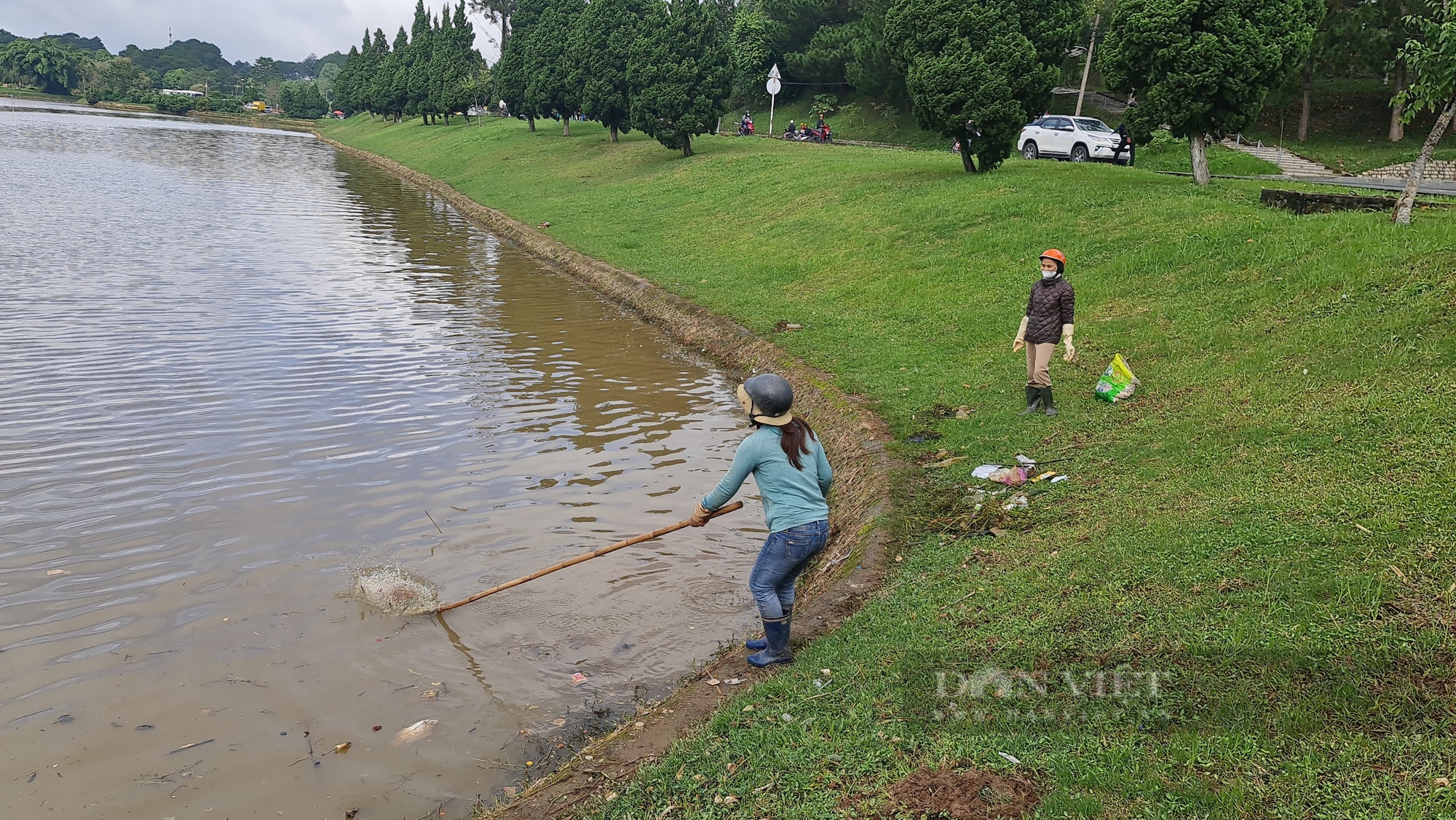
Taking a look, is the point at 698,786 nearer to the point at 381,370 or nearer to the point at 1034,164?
the point at 381,370

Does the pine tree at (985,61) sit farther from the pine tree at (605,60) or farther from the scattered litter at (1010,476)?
the pine tree at (605,60)

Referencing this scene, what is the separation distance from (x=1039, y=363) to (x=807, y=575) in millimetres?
3179

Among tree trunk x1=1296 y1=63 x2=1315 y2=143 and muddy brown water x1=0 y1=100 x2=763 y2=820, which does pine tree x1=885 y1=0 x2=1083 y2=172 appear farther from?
tree trunk x1=1296 y1=63 x2=1315 y2=143

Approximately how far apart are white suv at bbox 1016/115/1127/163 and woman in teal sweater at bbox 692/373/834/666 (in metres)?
23.7

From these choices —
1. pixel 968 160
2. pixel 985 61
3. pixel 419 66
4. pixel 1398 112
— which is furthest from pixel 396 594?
pixel 419 66

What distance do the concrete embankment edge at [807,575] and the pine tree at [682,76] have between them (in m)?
16.4

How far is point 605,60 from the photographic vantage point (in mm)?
42031

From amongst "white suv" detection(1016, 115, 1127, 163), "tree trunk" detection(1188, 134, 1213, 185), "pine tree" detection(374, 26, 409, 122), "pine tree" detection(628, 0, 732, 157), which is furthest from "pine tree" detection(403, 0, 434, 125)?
"tree trunk" detection(1188, 134, 1213, 185)

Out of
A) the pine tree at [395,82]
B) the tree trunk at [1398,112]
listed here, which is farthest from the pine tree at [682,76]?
the pine tree at [395,82]

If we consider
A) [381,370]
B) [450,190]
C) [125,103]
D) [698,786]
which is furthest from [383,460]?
[125,103]

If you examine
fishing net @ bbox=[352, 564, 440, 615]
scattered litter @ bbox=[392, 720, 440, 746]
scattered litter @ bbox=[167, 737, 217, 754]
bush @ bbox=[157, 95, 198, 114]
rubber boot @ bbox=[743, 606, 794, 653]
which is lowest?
scattered litter @ bbox=[167, 737, 217, 754]

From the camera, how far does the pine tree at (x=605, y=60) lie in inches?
1626

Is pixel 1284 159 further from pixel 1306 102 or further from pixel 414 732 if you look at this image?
pixel 414 732

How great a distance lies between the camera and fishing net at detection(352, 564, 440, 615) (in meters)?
6.71
